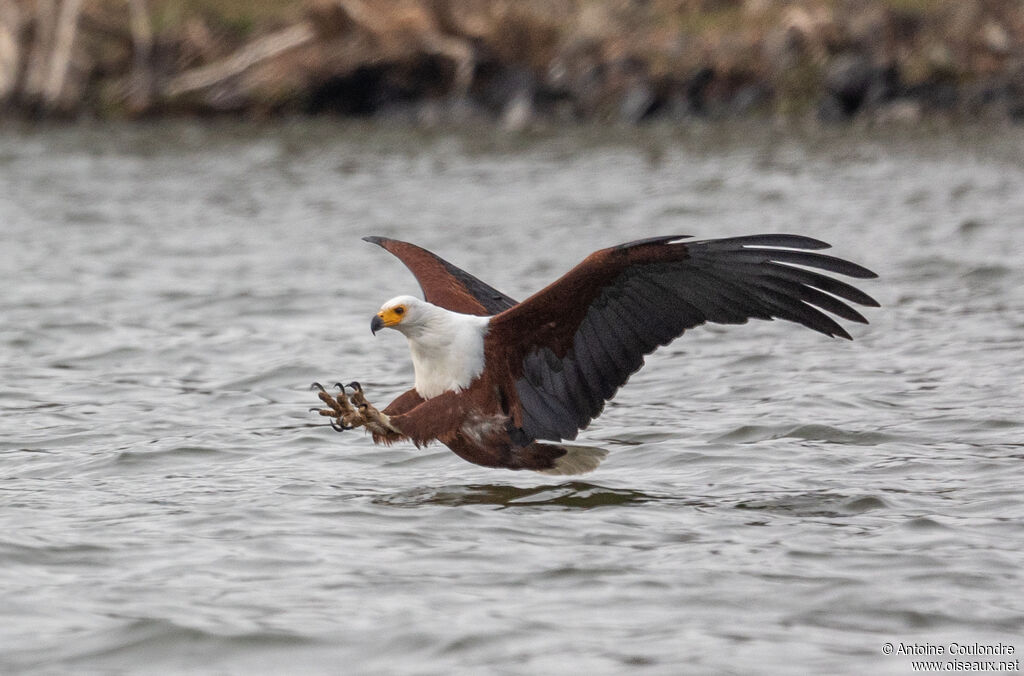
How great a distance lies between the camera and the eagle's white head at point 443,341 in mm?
6012

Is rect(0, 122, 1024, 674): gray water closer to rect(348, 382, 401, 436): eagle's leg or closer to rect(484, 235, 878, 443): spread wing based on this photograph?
rect(348, 382, 401, 436): eagle's leg

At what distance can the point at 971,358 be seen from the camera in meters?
8.62

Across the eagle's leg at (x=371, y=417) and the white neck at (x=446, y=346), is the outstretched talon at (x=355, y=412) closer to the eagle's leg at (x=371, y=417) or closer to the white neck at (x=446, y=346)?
the eagle's leg at (x=371, y=417)

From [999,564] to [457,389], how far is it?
220 centimetres

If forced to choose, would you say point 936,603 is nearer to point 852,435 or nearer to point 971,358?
point 852,435

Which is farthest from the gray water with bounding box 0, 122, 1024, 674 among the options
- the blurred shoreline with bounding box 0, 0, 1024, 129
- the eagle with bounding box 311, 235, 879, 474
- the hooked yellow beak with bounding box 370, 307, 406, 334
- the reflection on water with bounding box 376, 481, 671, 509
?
the blurred shoreline with bounding box 0, 0, 1024, 129

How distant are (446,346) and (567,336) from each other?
1.59 feet

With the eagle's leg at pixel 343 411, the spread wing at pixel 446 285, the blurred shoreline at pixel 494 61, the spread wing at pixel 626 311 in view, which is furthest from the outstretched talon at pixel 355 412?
the blurred shoreline at pixel 494 61

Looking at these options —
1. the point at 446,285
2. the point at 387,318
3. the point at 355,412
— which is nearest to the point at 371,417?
the point at 355,412

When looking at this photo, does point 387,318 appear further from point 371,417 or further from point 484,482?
point 484,482

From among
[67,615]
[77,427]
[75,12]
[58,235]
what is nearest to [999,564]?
[67,615]

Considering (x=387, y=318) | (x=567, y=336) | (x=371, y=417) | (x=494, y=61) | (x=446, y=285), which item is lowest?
(x=371, y=417)

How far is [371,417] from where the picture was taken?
5.95m

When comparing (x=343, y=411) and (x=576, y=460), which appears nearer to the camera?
(x=343, y=411)
